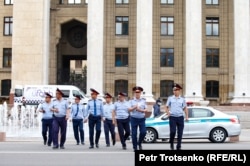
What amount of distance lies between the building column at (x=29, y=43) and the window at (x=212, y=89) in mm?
16116

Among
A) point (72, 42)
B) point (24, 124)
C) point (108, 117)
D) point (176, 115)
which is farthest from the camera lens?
point (72, 42)

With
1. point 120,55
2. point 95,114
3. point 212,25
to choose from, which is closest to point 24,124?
point 95,114

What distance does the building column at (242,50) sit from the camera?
1750 inches

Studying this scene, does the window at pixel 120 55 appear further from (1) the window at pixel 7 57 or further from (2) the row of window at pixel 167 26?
(1) the window at pixel 7 57

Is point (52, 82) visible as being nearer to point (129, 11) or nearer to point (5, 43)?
point (5, 43)

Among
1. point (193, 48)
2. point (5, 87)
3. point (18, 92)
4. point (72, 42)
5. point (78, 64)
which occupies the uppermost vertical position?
point (78, 64)

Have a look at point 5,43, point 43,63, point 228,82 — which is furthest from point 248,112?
Result: point 5,43

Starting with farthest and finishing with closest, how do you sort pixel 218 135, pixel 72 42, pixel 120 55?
1. pixel 72 42
2. pixel 120 55
3. pixel 218 135

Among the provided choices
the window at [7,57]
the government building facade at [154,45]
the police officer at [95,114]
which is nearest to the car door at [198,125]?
the police officer at [95,114]

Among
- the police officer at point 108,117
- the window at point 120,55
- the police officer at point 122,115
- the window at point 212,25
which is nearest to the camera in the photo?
the police officer at point 122,115

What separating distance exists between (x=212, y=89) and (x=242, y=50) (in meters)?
7.86

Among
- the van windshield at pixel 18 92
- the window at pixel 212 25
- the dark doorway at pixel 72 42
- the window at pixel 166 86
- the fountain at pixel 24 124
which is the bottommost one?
the fountain at pixel 24 124

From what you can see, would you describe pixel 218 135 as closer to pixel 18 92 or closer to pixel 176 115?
pixel 176 115

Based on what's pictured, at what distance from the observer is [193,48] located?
4450cm
